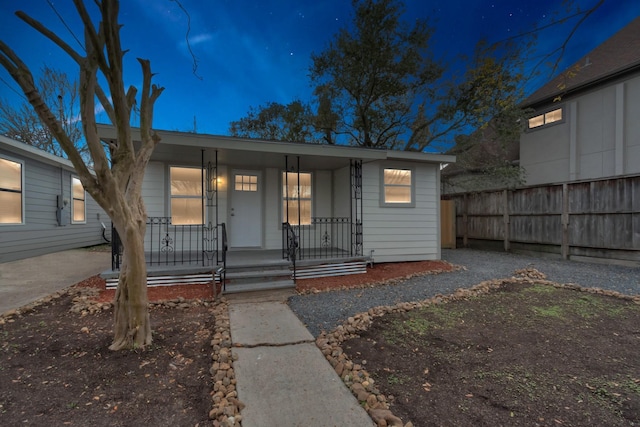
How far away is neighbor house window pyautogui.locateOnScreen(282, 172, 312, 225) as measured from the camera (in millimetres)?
7457

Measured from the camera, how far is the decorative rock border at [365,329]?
202 centimetres

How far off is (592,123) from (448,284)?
8.52 m

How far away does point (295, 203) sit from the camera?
24.7ft

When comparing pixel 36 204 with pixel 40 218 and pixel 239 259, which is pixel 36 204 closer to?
pixel 40 218

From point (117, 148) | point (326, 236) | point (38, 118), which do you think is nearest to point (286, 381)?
point (117, 148)

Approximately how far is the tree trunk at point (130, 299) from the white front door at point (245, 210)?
4.11m

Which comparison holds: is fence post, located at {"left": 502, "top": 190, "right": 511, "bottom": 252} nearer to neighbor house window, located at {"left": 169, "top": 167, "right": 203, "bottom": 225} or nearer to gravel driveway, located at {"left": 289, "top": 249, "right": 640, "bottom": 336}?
gravel driveway, located at {"left": 289, "top": 249, "right": 640, "bottom": 336}

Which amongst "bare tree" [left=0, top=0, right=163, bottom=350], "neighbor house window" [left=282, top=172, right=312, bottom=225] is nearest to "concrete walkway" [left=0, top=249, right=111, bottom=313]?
"bare tree" [left=0, top=0, right=163, bottom=350]

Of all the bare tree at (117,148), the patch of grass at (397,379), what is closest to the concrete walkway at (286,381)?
the patch of grass at (397,379)

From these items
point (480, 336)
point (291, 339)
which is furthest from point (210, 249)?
point (480, 336)

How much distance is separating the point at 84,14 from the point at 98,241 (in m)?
12.7

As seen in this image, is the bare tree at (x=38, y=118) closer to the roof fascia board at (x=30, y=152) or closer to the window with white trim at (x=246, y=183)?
the roof fascia board at (x=30, y=152)

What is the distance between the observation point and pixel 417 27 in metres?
9.62

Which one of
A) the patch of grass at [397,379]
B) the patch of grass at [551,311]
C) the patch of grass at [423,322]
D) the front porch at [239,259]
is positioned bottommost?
the patch of grass at [423,322]
